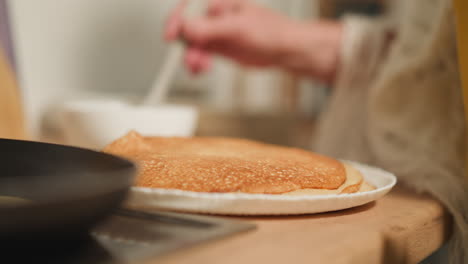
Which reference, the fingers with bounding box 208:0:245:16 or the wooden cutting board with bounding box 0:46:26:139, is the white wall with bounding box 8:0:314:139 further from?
the fingers with bounding box 208:0:245:16

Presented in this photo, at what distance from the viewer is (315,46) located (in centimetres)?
93

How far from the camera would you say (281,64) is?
99cm

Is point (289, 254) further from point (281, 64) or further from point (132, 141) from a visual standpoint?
point (281, 64)

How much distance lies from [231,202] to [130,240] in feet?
0.28

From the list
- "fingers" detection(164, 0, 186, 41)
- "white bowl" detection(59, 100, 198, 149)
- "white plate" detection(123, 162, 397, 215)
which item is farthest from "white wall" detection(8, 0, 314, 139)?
"white plate" detection(123, 162, 397, 215)

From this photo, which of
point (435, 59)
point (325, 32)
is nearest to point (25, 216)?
point (435, 59)

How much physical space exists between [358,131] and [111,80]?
68 cm

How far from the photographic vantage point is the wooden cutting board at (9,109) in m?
0.77

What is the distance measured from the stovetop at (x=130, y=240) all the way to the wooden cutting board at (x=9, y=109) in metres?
0.57

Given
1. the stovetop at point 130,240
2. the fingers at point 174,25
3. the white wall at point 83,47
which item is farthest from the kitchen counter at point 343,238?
the white wall at point 83,47

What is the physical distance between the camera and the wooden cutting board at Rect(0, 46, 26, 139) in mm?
765

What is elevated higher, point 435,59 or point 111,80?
point 435,59

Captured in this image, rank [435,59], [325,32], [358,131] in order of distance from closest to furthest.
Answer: [435,59], [358,131], [325,32]

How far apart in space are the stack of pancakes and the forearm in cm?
52
